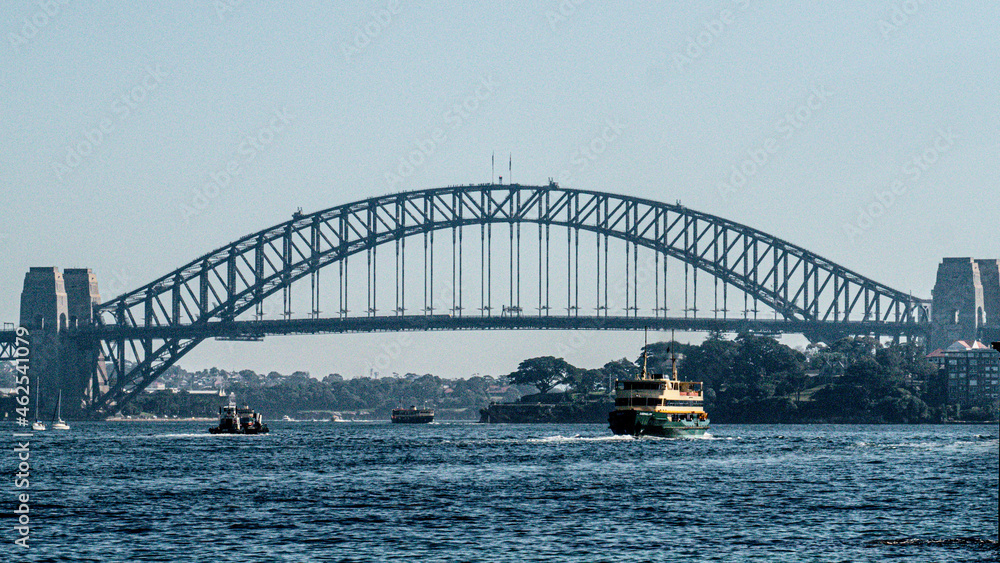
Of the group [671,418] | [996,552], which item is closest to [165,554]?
[996,552]

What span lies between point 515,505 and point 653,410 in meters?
62.0

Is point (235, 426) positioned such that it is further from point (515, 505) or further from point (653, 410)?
point (515, 505)

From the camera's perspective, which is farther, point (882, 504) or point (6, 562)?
point (882, 504)

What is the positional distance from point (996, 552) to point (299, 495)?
30991 millimetres

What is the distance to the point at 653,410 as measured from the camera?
417 ft

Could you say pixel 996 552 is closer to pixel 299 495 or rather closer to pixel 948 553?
pixel 948 553

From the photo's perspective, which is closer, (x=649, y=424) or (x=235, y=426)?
(x=649, y=424)

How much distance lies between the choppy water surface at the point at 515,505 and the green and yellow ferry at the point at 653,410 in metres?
15.8

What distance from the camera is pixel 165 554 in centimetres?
5047

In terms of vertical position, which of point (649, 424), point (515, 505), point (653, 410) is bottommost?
point (515, 505)

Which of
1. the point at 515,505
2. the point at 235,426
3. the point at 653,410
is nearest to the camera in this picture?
the point at 515,505

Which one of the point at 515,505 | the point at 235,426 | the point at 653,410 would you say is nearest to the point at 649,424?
the point at 653,410

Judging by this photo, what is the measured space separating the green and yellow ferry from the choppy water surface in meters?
15.8

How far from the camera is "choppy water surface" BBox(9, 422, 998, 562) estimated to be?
52.1m
